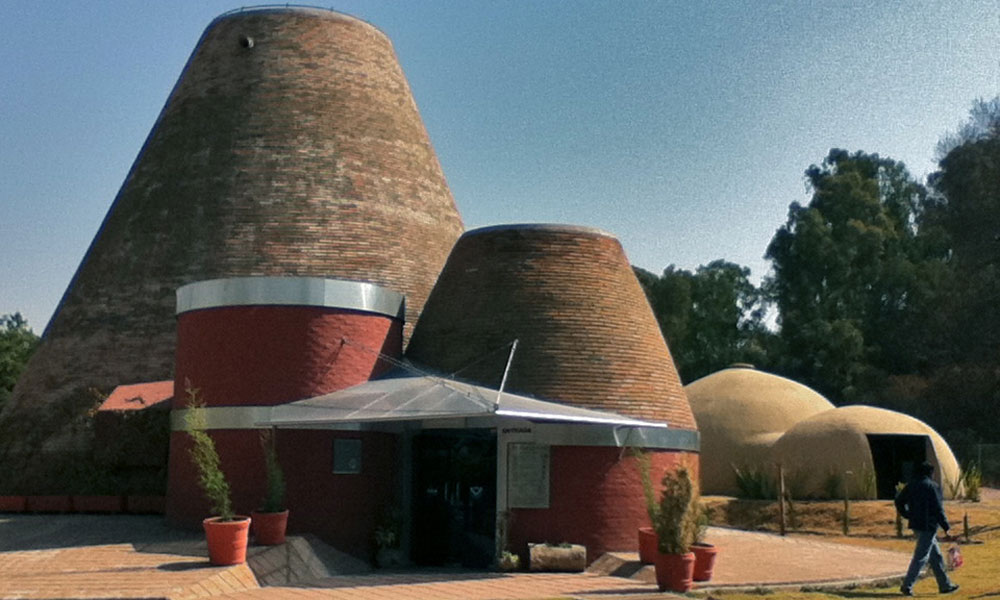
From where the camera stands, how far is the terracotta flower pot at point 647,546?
47.4 ft

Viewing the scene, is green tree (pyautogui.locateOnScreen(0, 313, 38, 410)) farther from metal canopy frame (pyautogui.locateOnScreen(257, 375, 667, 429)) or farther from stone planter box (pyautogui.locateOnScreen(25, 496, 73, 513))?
metal canopy frame (pyautogui.locateOnScreen(257, 375, 667, 429))

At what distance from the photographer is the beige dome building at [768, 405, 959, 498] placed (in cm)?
2612

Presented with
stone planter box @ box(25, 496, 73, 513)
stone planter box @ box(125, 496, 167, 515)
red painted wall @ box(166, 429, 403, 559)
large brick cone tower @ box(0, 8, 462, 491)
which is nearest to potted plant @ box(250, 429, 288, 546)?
red painted wall @ box(166, 429, 403, 559)

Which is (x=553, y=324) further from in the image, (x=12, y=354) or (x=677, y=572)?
(x=12, y=354)

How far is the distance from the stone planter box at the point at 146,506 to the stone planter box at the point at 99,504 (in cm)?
21

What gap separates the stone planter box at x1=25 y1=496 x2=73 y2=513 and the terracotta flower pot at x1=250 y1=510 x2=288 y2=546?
305 inches

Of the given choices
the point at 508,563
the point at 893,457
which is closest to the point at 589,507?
the point at 508,563

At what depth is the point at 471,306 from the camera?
18.0m

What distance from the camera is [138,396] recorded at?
822 inches

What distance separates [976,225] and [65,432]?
39.5m

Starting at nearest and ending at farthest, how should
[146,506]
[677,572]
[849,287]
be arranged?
[677,572] < [146,506] < [849,287]

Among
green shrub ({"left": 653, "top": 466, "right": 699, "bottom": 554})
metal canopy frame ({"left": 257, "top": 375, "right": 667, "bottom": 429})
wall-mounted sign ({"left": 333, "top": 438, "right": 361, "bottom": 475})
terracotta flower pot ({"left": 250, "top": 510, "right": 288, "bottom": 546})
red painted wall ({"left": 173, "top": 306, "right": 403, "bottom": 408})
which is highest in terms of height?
red painted wall ({"left": 173, "top": 306, "right": 403, "bottom": 408})

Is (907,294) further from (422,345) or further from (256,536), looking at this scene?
(256,536)

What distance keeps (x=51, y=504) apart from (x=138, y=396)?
2.71 m
